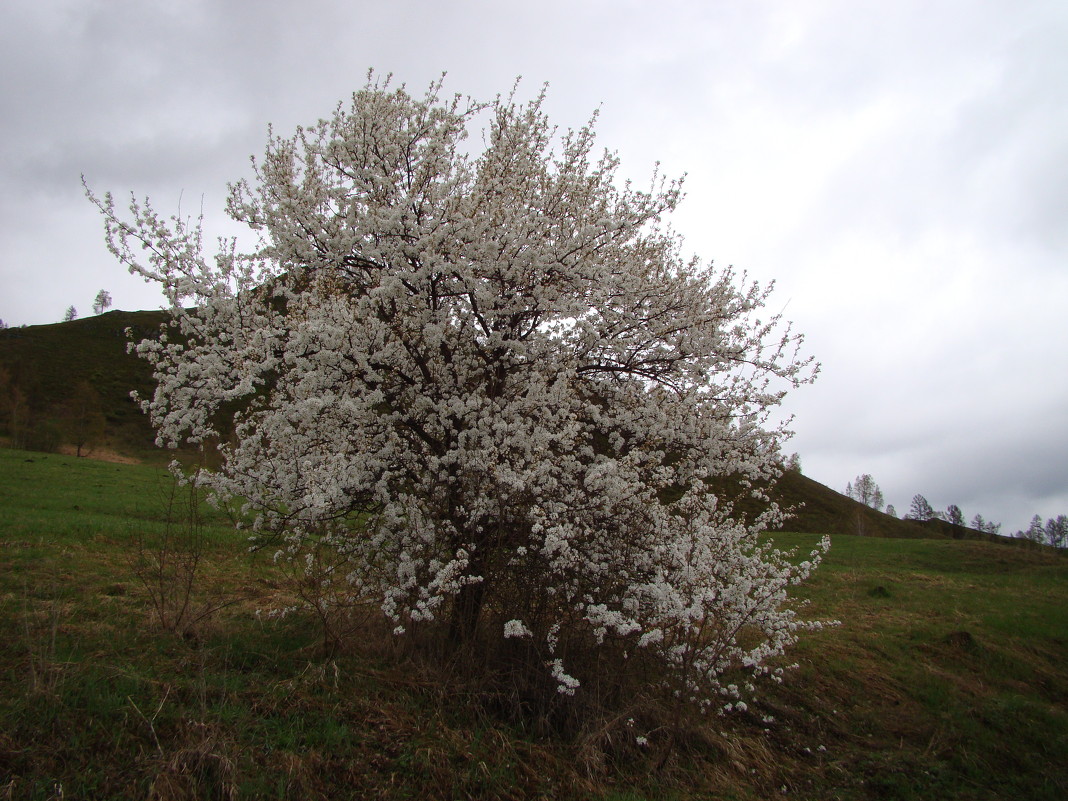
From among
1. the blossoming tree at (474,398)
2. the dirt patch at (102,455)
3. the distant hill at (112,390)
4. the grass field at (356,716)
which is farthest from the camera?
the distant hill at (112,390)

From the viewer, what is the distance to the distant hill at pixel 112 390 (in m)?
53.5

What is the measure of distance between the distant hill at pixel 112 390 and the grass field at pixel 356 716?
1733 inches

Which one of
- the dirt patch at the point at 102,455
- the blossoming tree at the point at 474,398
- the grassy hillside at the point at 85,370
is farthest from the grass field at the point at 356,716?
the grassy hillside at the point at 85,370

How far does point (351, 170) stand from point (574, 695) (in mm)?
7767

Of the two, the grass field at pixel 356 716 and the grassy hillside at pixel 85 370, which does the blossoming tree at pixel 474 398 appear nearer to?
the grass field at pixel 356 716

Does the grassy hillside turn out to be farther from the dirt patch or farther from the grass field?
the grass field

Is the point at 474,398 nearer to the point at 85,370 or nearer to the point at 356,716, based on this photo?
the point at 356,716

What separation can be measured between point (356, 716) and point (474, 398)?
12.2 feet

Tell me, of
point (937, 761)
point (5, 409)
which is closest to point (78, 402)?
point (5, 409)

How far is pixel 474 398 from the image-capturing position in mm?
7219

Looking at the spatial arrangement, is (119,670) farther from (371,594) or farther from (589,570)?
(589,570)

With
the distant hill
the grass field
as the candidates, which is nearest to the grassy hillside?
the distant hill

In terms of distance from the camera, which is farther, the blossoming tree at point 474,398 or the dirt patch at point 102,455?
the dirt patch at point 102,455

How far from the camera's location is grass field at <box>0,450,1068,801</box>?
15.2ft
